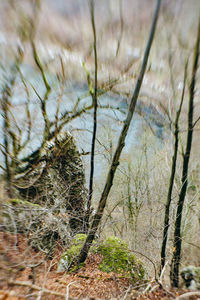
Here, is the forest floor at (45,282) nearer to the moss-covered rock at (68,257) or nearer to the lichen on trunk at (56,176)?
the moss-covered rock at (68,257)

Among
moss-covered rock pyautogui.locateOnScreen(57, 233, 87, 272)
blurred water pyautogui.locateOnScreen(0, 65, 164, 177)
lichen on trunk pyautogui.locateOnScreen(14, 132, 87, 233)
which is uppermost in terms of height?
blurred water pyautogui.locateOnScreen(0, 65, 164, 177)

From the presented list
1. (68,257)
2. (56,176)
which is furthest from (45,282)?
(56,176)

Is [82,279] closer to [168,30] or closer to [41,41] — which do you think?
[41,41]

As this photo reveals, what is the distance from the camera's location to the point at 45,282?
230cm

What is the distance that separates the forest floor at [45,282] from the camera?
1.89 m

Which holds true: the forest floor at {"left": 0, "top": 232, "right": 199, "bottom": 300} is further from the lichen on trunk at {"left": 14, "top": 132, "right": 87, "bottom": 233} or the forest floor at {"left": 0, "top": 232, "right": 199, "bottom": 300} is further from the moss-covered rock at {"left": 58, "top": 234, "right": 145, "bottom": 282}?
the lichen on trunk at {"left": 14, "top": 132, "right": 87, "bottom": 233}

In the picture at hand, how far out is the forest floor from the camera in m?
1.89

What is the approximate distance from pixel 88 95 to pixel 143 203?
9120mm

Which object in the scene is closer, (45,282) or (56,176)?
(45,282)

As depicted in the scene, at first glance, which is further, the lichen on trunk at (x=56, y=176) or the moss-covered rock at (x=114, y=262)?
the lichen on trunk at (x=56, y=176)

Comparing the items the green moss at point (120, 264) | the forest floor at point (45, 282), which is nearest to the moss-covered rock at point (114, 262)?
the green moss at point (120, 264)

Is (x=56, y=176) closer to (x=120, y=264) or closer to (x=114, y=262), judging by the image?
(x=114, y=262)

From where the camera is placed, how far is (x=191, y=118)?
506 centimetres

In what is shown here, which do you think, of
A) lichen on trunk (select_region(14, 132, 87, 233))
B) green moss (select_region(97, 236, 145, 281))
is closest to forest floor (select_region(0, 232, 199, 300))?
green moss (select_region(97, 236, 145, 281))
